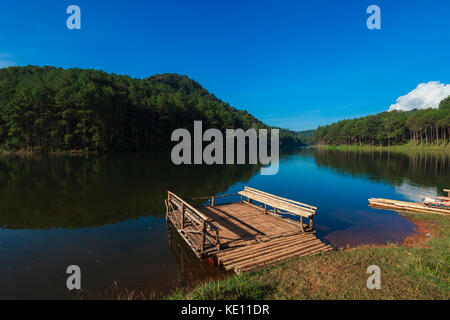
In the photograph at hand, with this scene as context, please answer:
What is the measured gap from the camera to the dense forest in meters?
101

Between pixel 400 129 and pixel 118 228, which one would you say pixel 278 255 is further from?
pixel 400 129

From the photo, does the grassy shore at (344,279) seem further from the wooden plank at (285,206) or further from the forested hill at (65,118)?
the forested hill at (65,118)

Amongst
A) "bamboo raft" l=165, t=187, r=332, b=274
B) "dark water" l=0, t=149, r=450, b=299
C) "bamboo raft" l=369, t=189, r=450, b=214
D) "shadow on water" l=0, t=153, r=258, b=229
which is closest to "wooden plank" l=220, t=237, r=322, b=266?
"bamboo raft" l=165, t=187, r=332, b=274

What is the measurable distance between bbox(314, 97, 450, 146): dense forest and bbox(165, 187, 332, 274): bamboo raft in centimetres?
12181

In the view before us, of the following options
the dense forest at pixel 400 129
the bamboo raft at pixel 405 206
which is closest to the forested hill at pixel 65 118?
the bamboo raft at pixel 405 206

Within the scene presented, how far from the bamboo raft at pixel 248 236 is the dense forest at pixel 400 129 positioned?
12181 centimetres

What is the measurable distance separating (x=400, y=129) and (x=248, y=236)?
144m

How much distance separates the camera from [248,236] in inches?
449

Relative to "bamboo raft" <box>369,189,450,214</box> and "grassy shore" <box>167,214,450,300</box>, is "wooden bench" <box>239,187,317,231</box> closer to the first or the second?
"grassy shore" <box>167,214,450,300</box>

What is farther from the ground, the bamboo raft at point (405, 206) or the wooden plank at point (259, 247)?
A: the wooden plank at point (259, 247)

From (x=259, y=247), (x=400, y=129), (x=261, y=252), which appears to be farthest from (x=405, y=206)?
(x=400, y=129)

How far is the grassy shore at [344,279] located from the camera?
5.91m
